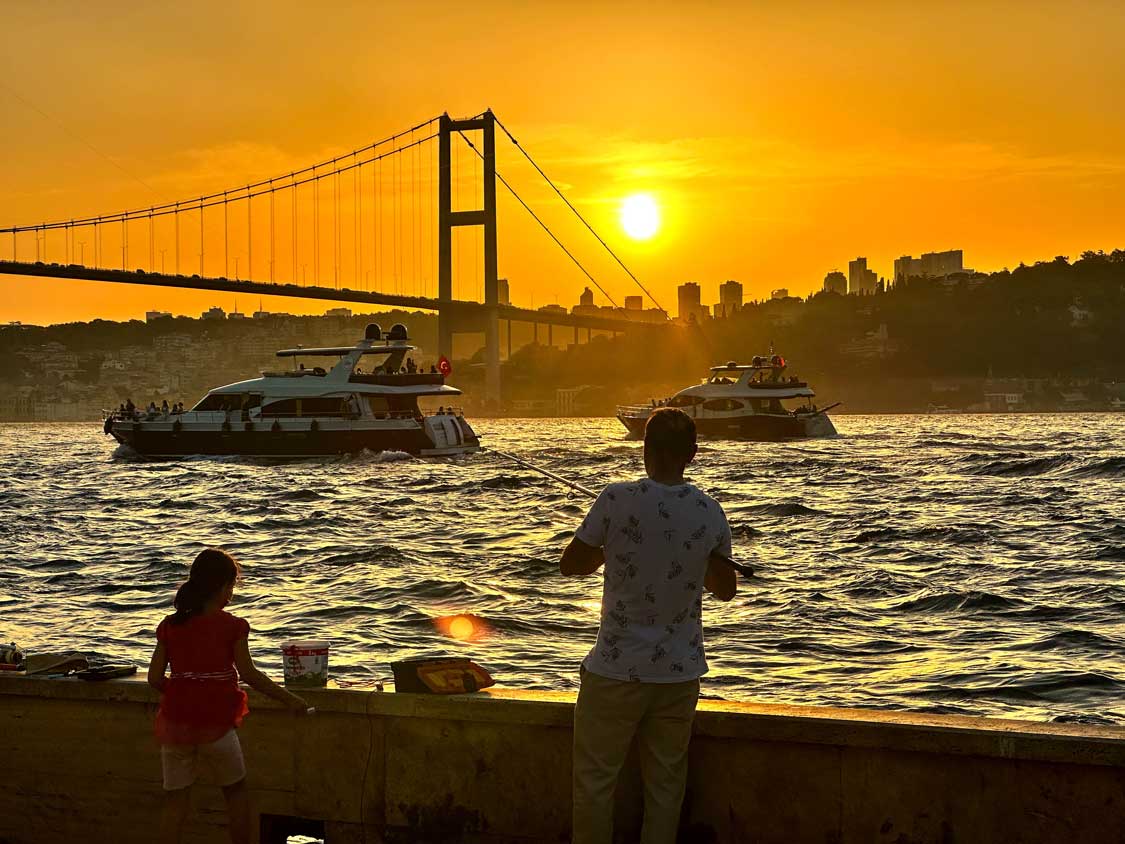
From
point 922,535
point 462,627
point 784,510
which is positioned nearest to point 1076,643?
point 462,627

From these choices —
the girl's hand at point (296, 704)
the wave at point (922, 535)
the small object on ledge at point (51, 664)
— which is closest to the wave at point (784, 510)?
the wave at point (922, 535)

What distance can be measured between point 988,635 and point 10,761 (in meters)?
10.3

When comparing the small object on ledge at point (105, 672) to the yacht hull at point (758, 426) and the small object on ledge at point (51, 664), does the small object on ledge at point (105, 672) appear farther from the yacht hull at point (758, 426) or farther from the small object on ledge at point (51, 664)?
the yacht hull at point (758, 426)

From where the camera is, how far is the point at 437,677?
5.15 meters

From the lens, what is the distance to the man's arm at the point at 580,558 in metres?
4.31

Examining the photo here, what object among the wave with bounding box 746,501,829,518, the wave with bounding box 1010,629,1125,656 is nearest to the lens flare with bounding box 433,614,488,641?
the wave with bounding box 1010,629,1125,656

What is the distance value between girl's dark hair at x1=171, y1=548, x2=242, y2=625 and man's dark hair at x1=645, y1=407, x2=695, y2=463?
1561mm

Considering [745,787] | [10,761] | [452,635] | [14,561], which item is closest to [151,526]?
[14,561]

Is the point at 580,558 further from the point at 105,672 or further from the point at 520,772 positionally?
the point at 105,672

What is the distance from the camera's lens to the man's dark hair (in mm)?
4250

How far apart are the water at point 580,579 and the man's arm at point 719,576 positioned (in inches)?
225

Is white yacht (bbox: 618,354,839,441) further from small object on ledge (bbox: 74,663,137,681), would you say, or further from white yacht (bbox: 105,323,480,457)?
small object on ledge (bbox: 74,663,137,681)

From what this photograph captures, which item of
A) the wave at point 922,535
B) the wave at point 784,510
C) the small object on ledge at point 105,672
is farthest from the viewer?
the wave at point 784,510

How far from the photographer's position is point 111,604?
50.8 ft
